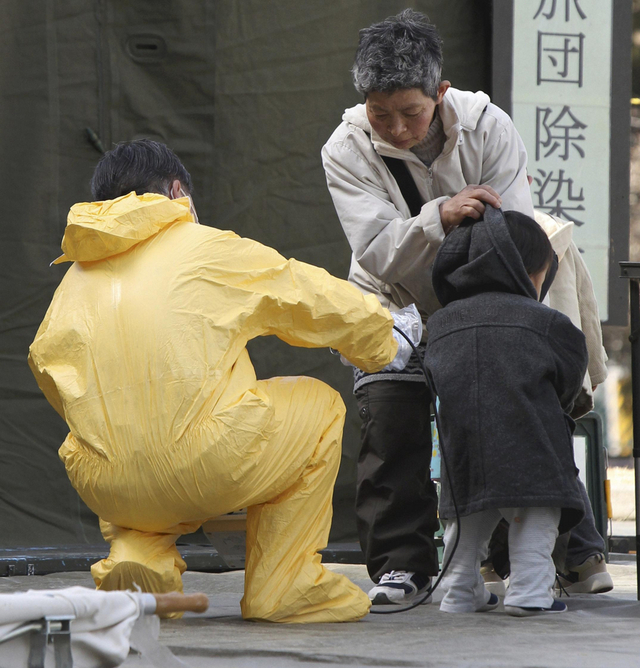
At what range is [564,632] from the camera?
6.13 ft

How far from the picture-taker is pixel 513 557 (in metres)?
2.17

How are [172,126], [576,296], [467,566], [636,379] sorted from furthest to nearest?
[172,126], [576,296], [636,379], [467,566]

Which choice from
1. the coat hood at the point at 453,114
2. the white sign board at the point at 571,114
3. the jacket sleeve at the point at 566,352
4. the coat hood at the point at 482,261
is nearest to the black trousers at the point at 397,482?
the coat hood at the point at 482,261

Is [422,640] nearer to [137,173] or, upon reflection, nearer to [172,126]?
[137,173]

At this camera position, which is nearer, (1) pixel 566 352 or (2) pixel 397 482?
(1) pixel 566 352

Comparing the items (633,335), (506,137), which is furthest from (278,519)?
(506,137)

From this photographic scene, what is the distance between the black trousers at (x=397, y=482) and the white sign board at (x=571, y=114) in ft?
5.00

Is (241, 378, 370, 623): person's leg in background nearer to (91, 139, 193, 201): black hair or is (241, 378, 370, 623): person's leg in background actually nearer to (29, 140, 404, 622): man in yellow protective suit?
(29, 140, 404, 622): man in yellow protective suit

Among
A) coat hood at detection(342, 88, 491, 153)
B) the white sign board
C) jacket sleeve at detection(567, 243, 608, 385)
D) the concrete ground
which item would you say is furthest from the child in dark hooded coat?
the white sign board

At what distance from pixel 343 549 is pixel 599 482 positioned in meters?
0.97

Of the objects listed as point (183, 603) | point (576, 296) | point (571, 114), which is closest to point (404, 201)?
point (576, 296)

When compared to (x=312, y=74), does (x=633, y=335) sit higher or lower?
lower

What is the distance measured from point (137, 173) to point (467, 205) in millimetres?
795

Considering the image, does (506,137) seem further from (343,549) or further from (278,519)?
(343,549)
